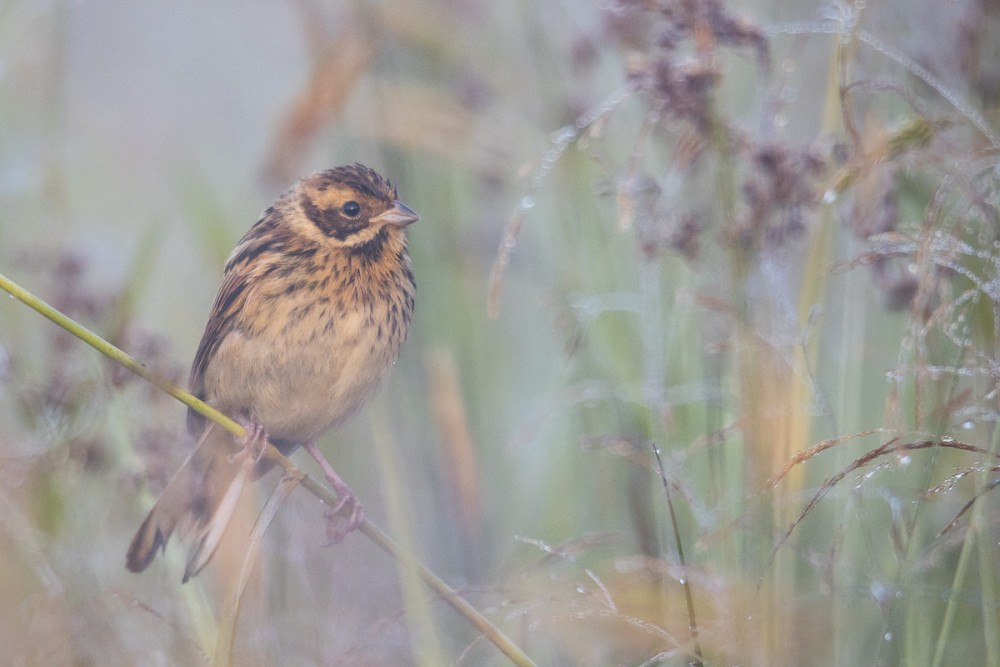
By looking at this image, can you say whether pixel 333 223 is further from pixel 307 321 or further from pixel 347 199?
pixel 307 321

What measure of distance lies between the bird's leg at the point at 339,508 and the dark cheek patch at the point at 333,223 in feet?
2.44

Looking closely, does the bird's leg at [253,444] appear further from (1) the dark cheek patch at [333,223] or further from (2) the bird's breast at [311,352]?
(1) the dark cheek patch at [333,223]

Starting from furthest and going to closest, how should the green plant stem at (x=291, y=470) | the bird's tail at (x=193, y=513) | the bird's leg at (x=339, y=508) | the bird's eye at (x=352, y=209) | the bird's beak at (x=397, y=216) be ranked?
the bird's eye at (x=352, y=209) < the bird's beak at (x=397, y=216) < the bird's leg at (x=339, y=508) < the bird's tail at (x=193, y=513) < the green plant stem at (x=291, y=470)

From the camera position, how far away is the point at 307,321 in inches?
142

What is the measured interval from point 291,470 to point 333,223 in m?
1.26

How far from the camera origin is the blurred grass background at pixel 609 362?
8.49 ft

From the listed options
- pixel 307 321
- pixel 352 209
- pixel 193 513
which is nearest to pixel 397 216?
pixel 352 209

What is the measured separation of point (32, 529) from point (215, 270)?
120 centimetres

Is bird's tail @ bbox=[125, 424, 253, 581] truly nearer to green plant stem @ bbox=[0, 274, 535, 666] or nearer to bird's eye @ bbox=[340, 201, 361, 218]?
green plant stem @ bbox=[0, 274, 535, 666]

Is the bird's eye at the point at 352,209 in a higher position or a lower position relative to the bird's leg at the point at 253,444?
higher

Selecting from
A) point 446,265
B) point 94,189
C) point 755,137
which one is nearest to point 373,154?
point 446,265

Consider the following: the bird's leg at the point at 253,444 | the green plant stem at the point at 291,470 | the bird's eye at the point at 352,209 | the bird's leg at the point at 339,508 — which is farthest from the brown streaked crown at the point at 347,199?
the green plant stem at the point at 291,470

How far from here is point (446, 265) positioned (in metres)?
4.03

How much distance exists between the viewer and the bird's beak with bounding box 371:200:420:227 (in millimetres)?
3674
